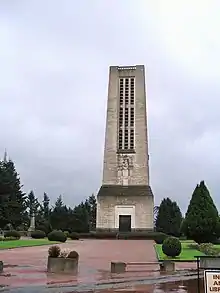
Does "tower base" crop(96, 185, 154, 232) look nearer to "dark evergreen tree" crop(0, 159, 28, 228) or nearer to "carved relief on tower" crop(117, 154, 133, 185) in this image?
"carved relief on tower" crop(117, 154, 133, 185)

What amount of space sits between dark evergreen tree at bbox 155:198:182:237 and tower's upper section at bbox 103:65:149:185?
16.3 m

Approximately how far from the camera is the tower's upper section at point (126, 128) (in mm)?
62812

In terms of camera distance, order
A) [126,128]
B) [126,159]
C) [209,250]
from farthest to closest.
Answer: [126,128] → [126,159] → [209,250]

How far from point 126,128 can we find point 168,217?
2268 centimetres

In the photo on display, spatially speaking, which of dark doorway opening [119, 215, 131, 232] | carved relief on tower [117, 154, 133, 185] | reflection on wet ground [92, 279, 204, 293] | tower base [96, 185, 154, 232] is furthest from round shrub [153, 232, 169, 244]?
reflection on wet ground [92, 279, 204, 293]

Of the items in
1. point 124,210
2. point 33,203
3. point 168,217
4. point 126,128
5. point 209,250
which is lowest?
point 209,250

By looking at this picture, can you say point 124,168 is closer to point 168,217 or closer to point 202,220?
point 168,217

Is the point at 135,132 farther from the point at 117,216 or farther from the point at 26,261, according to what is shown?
the point at 26,261

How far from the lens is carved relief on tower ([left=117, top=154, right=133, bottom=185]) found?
205ft

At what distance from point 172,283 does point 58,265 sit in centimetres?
477

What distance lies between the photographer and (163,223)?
78938 millimetres

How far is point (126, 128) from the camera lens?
64812 mm

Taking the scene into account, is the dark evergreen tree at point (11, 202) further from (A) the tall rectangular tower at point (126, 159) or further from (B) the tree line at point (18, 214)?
(A) the tall rectangular tower at point (126, 159)

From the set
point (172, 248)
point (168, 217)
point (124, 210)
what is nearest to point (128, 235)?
point (124, 210)
